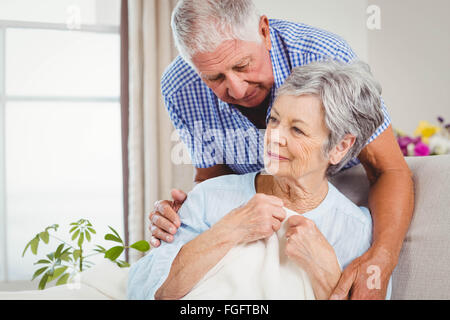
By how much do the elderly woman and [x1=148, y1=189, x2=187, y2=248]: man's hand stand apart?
0.02 meters

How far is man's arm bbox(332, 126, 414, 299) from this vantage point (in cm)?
83

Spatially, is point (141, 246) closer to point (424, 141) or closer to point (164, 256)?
point (164, 256)

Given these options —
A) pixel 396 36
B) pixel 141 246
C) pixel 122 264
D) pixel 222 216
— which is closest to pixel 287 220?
pixel 222 216

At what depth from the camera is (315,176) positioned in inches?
37.1

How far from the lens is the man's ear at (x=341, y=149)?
0.91 m

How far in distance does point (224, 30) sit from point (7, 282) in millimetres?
803

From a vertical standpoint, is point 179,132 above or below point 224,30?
below

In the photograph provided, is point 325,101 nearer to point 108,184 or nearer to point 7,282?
point 108,184

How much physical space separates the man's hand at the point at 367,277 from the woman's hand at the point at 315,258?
0.06ft

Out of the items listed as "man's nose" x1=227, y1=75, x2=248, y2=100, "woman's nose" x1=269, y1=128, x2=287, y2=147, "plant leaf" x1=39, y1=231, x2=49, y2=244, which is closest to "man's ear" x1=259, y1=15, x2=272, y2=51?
"man's nose" x1=227, y1=75, x2=248, y2=100

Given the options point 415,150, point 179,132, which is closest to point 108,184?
point 179,132

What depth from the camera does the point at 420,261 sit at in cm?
91

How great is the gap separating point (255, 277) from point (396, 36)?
811mm
